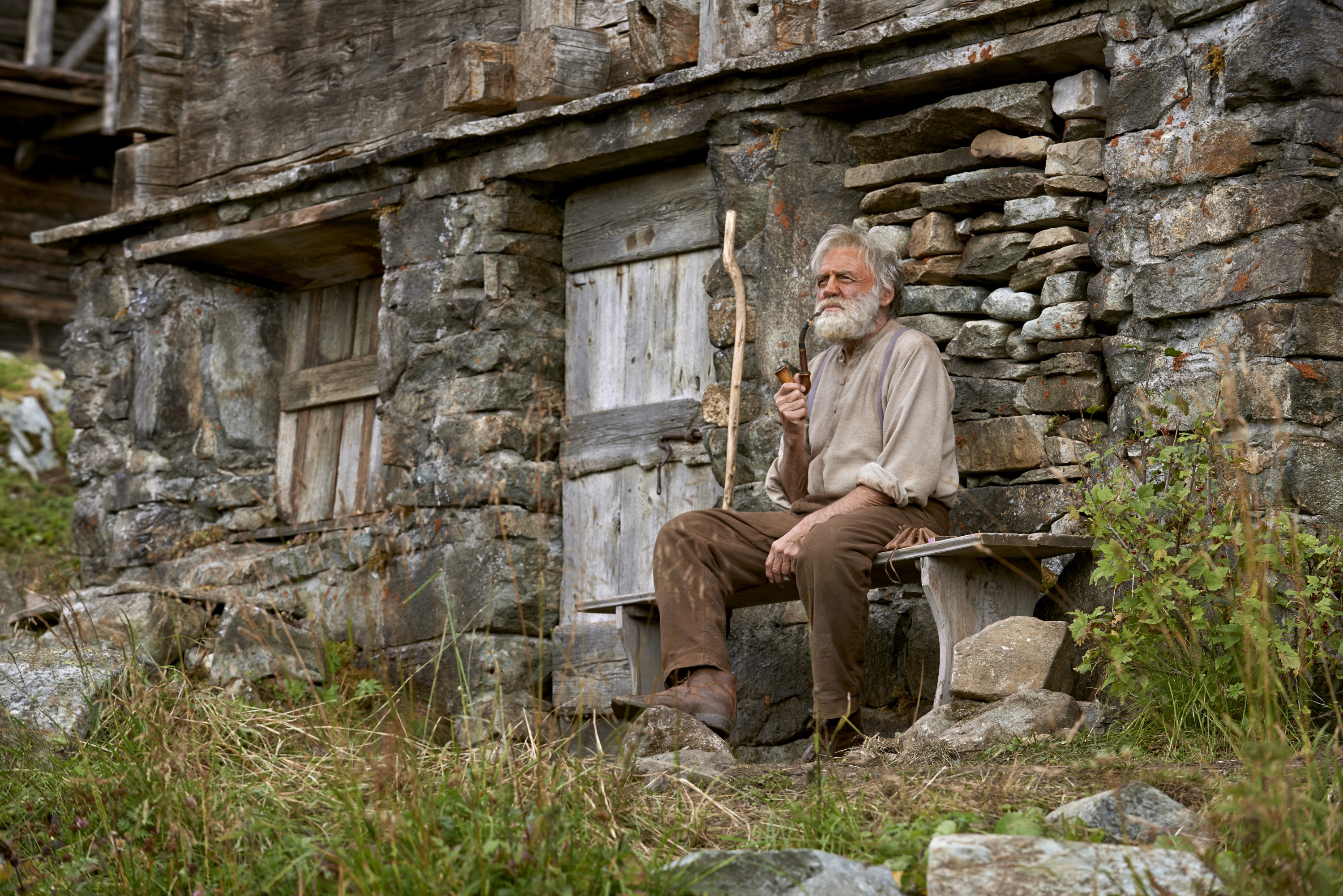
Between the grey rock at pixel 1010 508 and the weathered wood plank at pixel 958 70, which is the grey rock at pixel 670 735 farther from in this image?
the weathered wood plank at pixel 958 70

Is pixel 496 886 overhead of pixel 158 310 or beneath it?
beneath

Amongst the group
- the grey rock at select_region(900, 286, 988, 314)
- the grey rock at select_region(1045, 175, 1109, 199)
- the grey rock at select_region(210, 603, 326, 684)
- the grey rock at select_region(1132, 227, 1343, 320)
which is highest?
the grey rock at select_region(1045, 175, 1109, 199)

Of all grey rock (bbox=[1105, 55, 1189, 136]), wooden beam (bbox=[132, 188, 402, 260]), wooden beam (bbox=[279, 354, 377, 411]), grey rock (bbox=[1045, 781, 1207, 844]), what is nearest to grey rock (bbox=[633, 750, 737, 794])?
grey rock (bbox=[1045, 781, 1207, 844])

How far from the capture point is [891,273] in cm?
441

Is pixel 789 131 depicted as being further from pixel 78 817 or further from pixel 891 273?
pixel 78 817

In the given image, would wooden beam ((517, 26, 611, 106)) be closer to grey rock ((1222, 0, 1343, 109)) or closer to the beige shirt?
the beige shirt

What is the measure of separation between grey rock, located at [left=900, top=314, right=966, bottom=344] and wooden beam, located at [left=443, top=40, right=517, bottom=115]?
195 cm

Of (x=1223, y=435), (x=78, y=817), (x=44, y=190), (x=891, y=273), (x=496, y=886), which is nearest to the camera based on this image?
(x=496, y=886)

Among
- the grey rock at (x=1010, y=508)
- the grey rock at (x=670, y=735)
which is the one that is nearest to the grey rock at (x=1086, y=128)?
the grey rock at (x=1010, y=508)

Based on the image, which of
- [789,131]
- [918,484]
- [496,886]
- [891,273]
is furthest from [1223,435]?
[496,886]

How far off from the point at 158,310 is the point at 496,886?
5.01 metres

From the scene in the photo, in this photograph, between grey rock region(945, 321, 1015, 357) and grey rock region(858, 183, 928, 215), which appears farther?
grey rock region(858, 183, 928, 215)

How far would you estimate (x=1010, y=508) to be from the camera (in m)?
4.37

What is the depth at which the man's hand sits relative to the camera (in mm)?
4160
